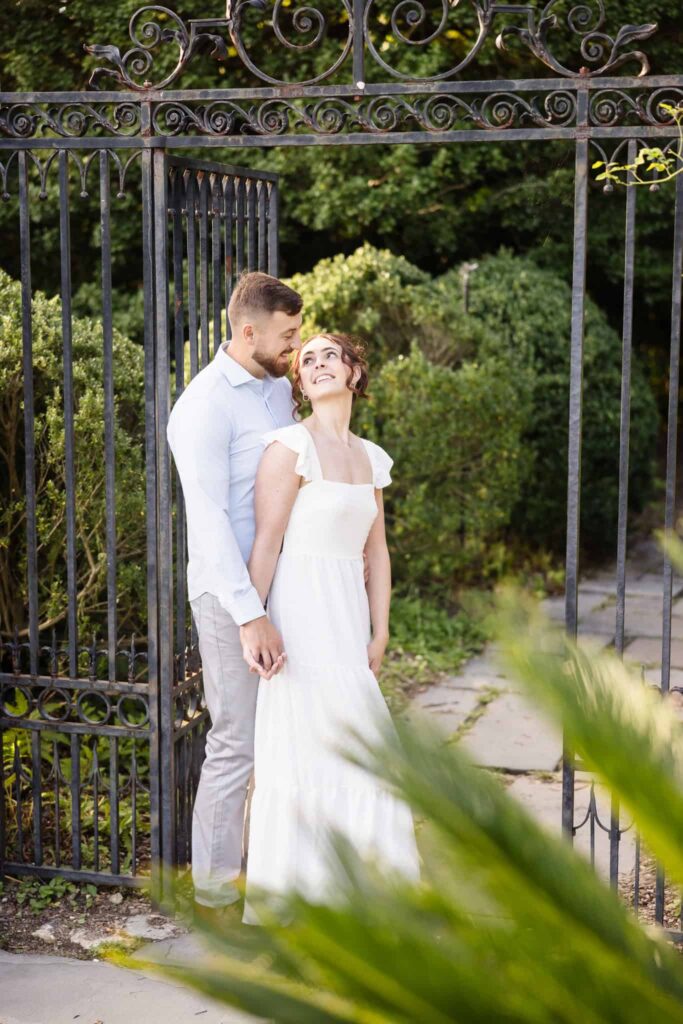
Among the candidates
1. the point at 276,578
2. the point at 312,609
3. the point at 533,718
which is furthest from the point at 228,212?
the point at 533,718

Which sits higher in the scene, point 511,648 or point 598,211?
point 598,211

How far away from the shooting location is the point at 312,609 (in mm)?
3627

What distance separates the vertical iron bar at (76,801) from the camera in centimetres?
418

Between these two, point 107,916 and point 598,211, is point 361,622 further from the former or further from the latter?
point 598,211

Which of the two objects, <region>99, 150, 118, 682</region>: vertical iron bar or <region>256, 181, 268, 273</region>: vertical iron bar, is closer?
<region>99, 150, 118, 682</region>: vertical iron bar

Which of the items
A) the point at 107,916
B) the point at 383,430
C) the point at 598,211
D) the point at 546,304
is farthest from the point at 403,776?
the point at 598,211

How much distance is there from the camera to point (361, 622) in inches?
146

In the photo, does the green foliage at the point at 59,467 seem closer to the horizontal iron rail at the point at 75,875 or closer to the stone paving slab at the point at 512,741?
the horizontal iron rail at the point at 75,875

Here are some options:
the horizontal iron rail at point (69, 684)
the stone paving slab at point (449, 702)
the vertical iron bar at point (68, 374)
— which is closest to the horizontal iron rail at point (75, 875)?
the horizontal iron rail at point (69, 684)

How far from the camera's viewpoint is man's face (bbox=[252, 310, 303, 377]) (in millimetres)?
3736

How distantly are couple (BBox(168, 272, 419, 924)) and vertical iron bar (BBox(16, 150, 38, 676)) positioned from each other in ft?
2.09

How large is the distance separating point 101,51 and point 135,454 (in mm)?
1638

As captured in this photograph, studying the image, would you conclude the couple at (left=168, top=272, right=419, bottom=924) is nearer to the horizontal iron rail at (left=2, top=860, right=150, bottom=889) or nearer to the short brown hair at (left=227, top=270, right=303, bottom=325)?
the short brown hair at (left=227, top=270, right=303, bottom=325)

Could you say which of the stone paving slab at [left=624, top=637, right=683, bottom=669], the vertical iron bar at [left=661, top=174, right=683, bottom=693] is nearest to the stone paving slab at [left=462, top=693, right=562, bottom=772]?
the stone paving slab at [left=624, top=637, right=683, bottom=669]
